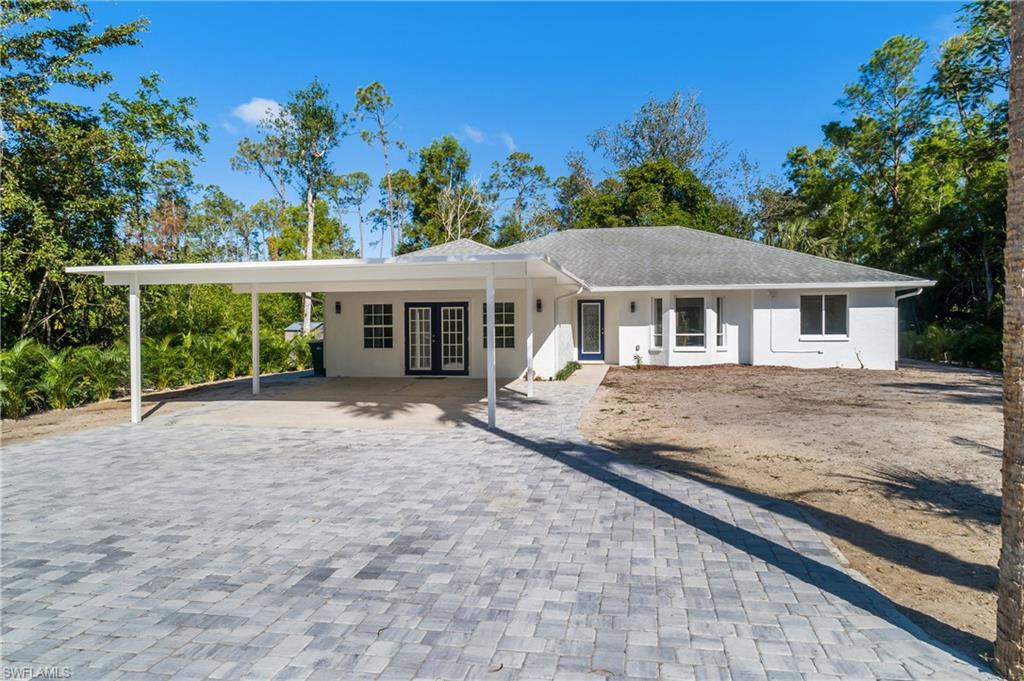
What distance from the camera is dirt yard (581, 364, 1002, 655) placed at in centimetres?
384

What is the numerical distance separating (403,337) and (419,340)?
0.45 meters

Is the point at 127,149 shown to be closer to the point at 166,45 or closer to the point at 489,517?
the point at 166,45

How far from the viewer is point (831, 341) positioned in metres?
17.1

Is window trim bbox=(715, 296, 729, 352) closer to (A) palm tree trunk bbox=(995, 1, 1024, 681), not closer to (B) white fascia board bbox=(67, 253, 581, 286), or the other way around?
(B) white fascia board bbox=(67, 253, 581, 286)

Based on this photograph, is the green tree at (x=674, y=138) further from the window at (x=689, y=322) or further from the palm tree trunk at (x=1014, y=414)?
the palm tree trunk at (x=1014, y=414)

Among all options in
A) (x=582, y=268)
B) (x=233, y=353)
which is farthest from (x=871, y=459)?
(x=233, y=353)

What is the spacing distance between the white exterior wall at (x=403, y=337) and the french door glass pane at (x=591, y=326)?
13.0ft

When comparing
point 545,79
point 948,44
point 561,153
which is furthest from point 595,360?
point 561,153

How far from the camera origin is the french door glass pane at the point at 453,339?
615 inches

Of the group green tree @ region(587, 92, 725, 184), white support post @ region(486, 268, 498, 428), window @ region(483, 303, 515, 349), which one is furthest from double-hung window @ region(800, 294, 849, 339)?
green tree @ region(587, 92, 725, 184)

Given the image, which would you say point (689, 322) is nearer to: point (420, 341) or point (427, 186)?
point (420, 341)

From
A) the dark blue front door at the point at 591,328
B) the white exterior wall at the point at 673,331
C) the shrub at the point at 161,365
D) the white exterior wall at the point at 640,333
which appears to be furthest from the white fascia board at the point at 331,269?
the dark blue front door at the point at 591,328

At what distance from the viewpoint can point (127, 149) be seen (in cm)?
1336

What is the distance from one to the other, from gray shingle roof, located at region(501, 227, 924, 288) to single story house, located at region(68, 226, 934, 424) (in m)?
0.07
